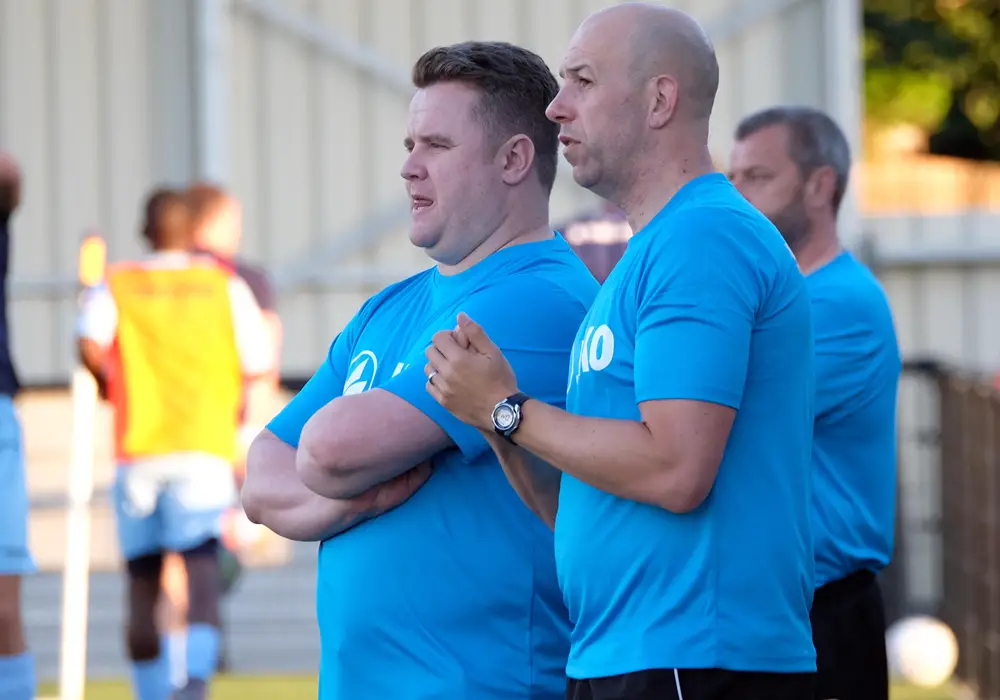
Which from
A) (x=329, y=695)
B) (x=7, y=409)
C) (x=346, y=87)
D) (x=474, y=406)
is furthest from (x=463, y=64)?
(x=346, y=87)

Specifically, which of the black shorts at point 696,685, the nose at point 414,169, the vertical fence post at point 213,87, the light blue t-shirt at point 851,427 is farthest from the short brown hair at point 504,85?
the vertical fence post at point 213,87

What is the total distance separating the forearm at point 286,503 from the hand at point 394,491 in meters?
0.02

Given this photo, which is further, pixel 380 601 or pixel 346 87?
pixel 346 87

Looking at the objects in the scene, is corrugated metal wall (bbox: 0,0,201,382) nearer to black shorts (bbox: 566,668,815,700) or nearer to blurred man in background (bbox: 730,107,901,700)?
blurred man in background (bbox: 730,107,901,700)

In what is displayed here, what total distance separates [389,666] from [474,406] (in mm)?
536

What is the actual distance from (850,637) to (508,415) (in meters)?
1.66

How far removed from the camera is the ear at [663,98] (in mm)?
2377

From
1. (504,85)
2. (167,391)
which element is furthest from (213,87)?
(504,85)

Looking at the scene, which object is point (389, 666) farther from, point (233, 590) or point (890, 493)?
point (233, 590)

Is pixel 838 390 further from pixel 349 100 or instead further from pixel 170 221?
pixel 349 100

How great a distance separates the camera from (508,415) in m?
2.31

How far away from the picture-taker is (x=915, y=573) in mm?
8656

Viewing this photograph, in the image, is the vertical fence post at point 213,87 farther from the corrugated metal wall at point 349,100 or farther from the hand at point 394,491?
the hand at point 394,491

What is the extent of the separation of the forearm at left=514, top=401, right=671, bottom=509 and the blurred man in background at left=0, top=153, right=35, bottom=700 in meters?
2.81
